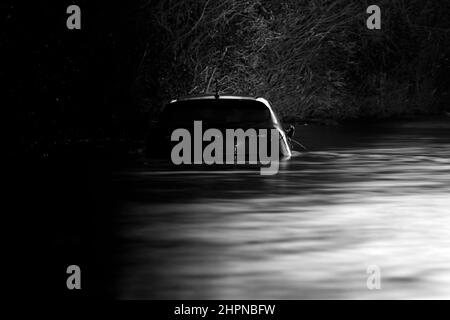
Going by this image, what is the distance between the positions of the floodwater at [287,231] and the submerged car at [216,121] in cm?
52

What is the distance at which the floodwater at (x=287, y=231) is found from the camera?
11766 mm

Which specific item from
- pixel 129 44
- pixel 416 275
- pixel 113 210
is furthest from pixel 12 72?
pixel 416 275

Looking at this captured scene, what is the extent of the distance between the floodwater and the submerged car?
1.70ft

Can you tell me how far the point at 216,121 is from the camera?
2244 cm

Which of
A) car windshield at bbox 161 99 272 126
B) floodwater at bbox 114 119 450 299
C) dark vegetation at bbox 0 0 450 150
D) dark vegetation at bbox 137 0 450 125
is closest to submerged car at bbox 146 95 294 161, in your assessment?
car windshield at bbox 161 99 272 126

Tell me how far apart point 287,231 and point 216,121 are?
6.73m

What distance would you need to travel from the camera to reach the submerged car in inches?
881

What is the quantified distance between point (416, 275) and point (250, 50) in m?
38.3

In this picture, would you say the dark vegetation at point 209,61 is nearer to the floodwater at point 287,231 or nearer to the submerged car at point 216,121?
the floodwater at point 287,231

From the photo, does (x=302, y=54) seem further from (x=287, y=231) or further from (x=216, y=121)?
(x=287, y=231)

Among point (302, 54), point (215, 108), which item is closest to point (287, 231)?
point (215, 108)

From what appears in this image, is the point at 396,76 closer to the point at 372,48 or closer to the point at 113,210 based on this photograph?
the point at 372,48

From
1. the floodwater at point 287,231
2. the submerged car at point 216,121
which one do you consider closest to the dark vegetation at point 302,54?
the submerged car at point 216,121

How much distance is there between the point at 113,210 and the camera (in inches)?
719
